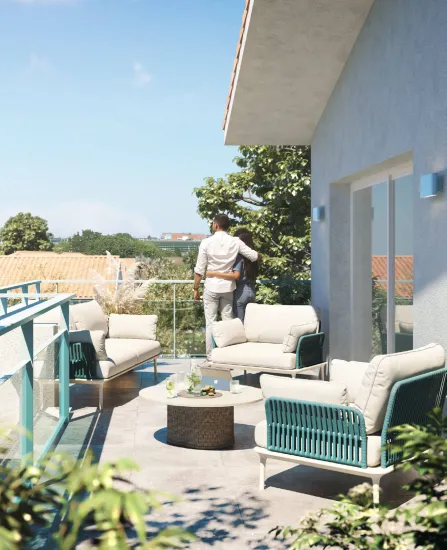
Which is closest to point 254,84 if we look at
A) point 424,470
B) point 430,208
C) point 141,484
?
point 430,208

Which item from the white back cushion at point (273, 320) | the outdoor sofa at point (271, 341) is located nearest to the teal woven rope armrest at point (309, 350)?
the outdoor sofa at point (271, 341)

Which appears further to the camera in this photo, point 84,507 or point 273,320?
point 273,320

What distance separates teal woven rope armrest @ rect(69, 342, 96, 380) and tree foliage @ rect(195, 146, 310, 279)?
929cm

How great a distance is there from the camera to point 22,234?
69.9m

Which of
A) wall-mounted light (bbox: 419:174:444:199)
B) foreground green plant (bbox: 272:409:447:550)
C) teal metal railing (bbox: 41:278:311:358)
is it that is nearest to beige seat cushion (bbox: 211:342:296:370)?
teal metal railing (bbox: 41:278:311:358)

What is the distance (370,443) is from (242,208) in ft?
53.4

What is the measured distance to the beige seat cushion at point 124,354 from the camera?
7100 millimetres

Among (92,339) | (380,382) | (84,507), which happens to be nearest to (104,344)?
(92,339)

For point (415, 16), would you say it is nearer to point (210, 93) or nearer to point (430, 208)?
point (430, 208)

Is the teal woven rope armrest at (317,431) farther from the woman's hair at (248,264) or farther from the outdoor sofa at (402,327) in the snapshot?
the woman's hair at (248,264)

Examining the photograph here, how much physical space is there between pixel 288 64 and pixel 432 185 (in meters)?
3.34

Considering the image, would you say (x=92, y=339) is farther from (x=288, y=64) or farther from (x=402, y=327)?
(x=288, y=64)

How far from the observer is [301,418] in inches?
179

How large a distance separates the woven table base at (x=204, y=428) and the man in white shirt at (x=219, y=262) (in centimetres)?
303
